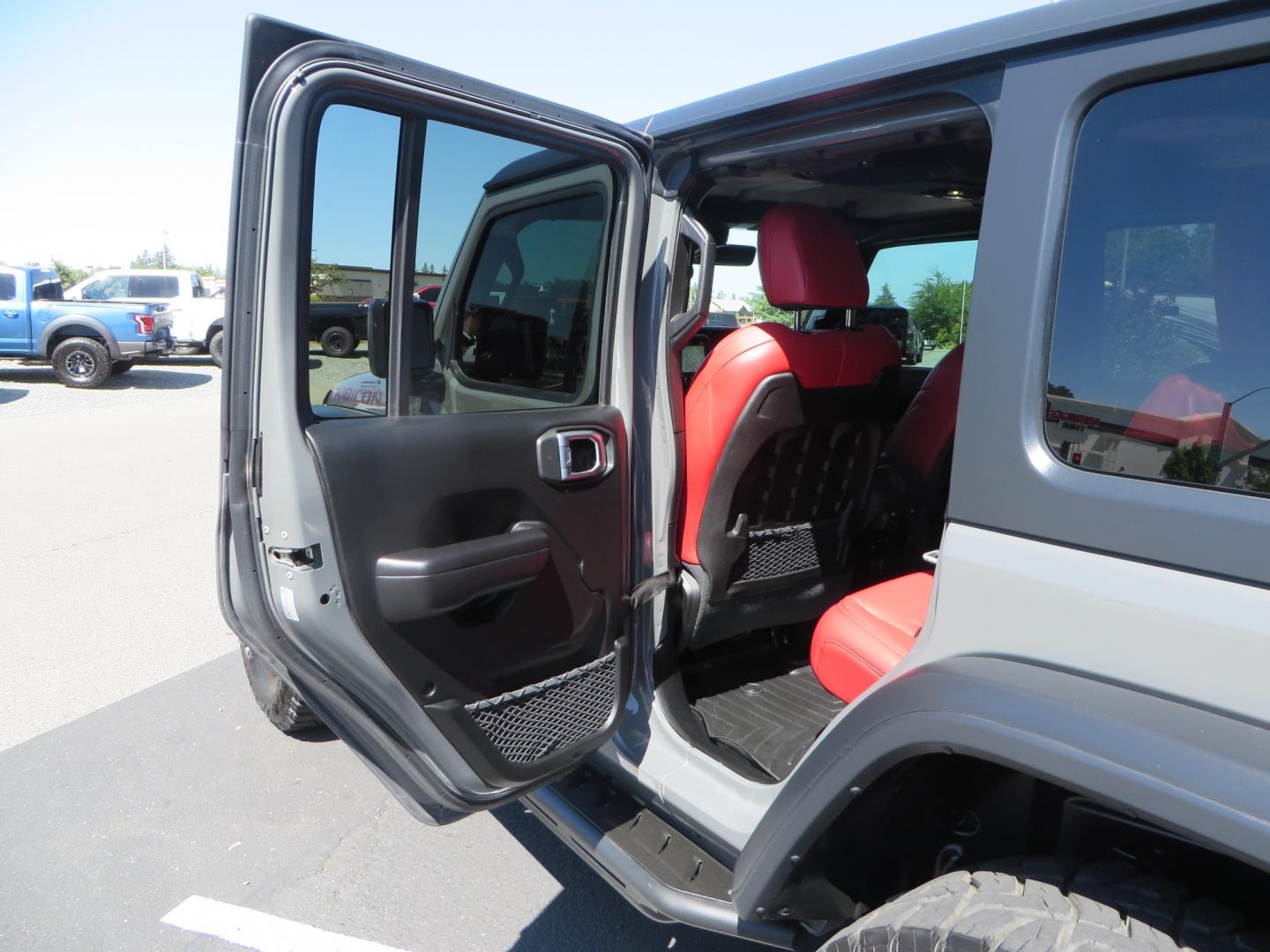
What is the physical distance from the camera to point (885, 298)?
360 centimetres

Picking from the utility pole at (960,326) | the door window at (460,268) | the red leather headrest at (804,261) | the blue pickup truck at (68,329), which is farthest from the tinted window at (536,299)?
the blue pickup truck at (68,329)

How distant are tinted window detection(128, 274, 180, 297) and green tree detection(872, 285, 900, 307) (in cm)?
1568

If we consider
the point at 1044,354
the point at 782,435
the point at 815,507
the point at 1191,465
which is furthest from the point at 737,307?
the point at 1191,465

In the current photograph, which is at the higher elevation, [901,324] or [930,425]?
[901,324]

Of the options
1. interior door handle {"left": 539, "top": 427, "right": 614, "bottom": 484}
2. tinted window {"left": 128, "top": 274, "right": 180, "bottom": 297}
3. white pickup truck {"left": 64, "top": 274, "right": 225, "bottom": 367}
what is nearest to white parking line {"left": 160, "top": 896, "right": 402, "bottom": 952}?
interior door handle {"left": 539, "top": 427, "right": 614, "bottom": 484}

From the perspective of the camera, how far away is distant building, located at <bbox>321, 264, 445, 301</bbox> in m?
1.71

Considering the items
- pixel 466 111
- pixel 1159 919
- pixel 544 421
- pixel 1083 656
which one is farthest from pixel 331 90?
A: pixel 1159 919

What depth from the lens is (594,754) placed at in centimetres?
225

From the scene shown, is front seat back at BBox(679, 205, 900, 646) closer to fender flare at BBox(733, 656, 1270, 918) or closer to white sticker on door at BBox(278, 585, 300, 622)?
fender flare at BBox(733, 656, 1270, 918)

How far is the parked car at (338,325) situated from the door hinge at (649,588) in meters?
0.94

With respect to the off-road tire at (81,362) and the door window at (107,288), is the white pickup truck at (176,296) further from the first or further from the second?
the off-road tire at (81,362)

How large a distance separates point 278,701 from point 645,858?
1840mm

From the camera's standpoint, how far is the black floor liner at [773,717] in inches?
88.4

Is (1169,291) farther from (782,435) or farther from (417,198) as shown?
(417,198)
